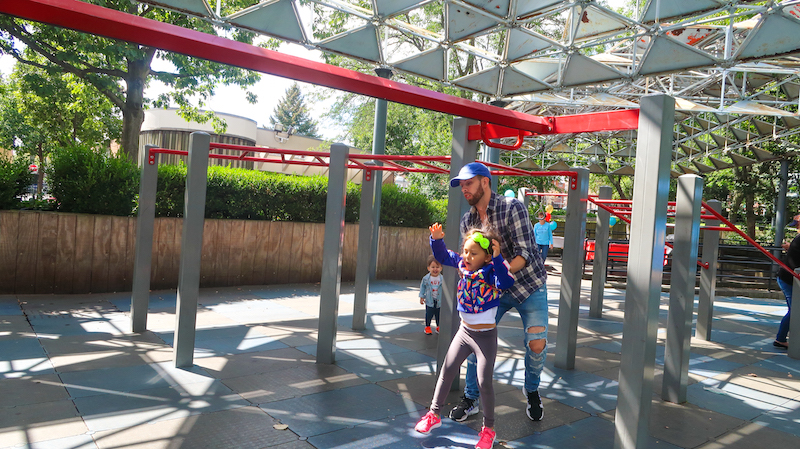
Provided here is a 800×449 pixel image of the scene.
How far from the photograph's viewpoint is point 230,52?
3.27 metres

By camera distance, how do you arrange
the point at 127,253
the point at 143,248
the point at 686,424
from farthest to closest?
the point at 127,253
the point at 143,248
the point at 686,424

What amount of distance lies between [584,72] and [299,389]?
24.1 ft

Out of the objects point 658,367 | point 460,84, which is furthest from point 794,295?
point 460,84

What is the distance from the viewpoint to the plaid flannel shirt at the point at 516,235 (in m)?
3.56

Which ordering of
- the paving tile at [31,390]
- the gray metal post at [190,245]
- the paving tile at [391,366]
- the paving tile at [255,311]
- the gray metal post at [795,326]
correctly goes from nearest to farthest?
the paving tile at [31,390], the gray metal post at [190,245], the paving tile at [391,366], the gray metal post at [795,326], the paving tile at [255,311]

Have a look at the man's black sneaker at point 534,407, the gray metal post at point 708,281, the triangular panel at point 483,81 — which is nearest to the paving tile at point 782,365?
the gray metal post at point 708,281

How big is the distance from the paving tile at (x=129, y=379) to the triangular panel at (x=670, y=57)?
7.65 metres

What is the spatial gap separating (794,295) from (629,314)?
468 centimetres

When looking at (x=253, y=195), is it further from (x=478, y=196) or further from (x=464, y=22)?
(x=478, y=196)

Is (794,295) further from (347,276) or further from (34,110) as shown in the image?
(34,110)

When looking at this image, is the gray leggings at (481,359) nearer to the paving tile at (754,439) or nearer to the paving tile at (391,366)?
the paving tile at (391,366)

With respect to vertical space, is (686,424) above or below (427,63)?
below

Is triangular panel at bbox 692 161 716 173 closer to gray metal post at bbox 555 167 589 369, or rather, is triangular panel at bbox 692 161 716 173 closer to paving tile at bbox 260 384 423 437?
gray metal post at bbox 555 167 589 369

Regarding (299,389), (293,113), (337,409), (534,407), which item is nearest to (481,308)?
(534,407)
